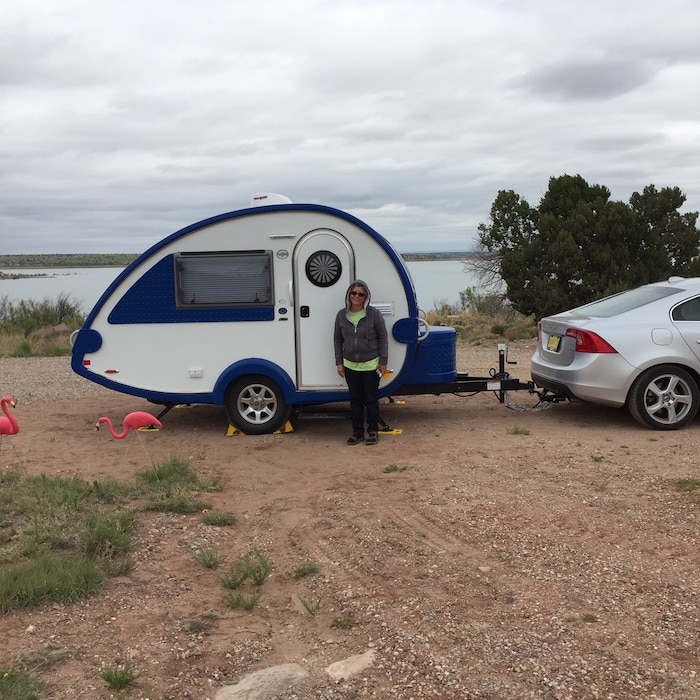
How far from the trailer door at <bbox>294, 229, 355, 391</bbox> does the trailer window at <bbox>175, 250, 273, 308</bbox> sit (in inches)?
15.2

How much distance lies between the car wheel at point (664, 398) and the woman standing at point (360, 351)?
276 cm

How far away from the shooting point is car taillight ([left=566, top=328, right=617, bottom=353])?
8305mm

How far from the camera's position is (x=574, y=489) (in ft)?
20.2

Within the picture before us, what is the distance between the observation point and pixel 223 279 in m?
8.57

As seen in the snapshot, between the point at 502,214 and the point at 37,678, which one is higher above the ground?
the point at 502,214

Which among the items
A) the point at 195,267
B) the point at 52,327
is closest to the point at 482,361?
the point at 195,267

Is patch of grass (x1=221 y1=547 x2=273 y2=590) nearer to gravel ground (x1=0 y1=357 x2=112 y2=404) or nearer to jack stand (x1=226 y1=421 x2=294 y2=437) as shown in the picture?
jack stand (x1=226 y1=421 x2=294 y2=437)

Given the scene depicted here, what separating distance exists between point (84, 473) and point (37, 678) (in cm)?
386

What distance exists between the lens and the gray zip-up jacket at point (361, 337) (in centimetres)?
803

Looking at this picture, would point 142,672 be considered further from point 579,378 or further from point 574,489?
point 579,378

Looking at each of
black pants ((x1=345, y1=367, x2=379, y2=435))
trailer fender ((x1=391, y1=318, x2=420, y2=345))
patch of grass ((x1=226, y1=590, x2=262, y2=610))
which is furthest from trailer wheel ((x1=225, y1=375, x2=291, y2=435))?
patch of grass ((x1=226, y1=590, x2=262, y2=610))

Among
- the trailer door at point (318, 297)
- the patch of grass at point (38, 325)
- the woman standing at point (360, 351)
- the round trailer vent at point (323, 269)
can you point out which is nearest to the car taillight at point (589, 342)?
the woman standing at point (360, 351)

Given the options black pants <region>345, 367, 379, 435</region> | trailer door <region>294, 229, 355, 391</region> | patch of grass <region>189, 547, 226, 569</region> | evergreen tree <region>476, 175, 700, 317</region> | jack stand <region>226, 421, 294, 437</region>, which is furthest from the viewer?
evergreen tree <region>476, 175, 700, 317</region>

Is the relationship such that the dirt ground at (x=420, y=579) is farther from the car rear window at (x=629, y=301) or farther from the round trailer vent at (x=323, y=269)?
the round trailer vent at (x=323, y=269)
